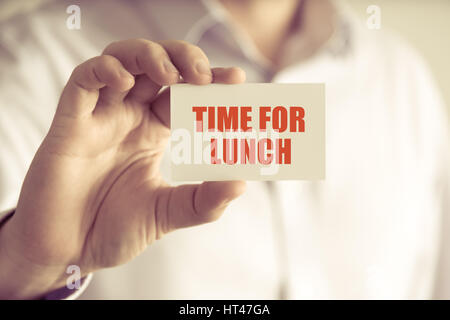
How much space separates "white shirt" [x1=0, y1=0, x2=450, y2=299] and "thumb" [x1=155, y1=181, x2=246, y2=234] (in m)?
0.37

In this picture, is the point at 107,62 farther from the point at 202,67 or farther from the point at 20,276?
the point at 20,276

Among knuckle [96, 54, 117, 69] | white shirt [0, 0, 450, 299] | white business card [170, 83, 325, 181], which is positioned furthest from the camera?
white shirt [0, 0, 450, 299]

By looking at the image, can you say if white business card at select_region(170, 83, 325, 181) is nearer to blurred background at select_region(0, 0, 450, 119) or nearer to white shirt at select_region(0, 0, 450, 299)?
white shirt at select_region(0, 0, 450, 299)

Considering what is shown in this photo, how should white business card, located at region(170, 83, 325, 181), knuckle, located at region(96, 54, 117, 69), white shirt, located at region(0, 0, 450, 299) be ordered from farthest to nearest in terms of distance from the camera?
white shirt, located at region(0, 0, 450, 299)
white business card, located at region(170, 83, 325, 181)
knuckle, located at region(96, 54, 117, 69)

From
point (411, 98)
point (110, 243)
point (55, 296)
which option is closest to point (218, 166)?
point (110, 243)

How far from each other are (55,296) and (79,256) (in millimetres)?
112

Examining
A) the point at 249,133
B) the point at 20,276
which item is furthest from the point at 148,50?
the point at 20,276

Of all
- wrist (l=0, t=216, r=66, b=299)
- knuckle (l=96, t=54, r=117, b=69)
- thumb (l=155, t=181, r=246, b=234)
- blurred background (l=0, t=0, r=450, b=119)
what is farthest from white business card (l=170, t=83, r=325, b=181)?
blurred background (l=0, t=0, r=450, b=119)

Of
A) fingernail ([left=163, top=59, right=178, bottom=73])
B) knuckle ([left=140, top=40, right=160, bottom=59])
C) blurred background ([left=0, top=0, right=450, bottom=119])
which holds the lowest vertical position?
fingernail ([left=163, top=59, right=178, bottom=73])

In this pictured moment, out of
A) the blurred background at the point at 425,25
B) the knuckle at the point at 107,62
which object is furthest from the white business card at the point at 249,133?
the blurred background at the point at 425,25

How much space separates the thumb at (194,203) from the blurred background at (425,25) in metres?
0.80

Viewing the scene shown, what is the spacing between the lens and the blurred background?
115cm

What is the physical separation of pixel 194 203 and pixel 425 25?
3.08 ft
